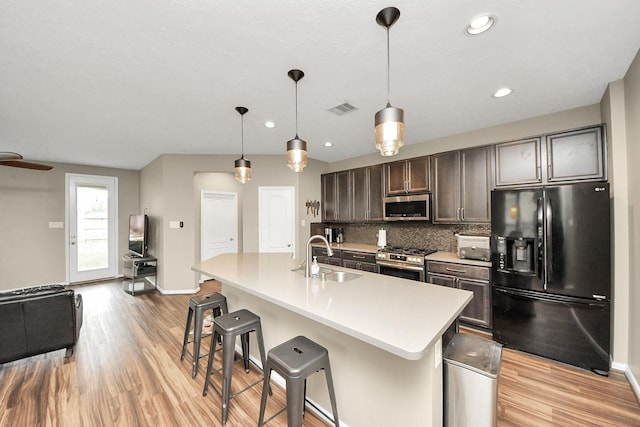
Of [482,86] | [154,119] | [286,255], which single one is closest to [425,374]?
[286,255]

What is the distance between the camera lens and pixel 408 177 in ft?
13.2

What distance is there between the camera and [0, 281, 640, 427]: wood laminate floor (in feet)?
5.99

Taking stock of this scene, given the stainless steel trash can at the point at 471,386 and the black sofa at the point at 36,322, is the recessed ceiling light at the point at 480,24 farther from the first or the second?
the black sofa at the point at 36,322

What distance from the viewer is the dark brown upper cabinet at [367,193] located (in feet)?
14.5

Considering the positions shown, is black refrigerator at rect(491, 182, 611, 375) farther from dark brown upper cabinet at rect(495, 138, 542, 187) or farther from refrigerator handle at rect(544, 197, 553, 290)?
dark brown upper cabinet at rect(495, 138, 542, 187)

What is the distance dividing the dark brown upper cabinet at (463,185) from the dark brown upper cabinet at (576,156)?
23.2 inches

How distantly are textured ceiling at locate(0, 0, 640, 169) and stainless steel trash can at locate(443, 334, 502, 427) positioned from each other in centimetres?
202

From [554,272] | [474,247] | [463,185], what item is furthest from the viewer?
[463,185]

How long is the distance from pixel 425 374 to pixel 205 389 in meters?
1.75

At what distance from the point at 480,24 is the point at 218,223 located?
5712 millimetres

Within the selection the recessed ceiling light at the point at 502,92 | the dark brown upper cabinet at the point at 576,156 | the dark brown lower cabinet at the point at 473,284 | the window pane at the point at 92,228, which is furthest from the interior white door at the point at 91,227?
the dark brown upper cabinet at the point at 576,156

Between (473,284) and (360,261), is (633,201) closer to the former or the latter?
(473,284)

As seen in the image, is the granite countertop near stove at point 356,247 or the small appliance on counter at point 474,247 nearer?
the small appliance on counter at point 474,247

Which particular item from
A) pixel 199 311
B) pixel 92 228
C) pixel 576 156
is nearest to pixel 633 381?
pixel 576 156
